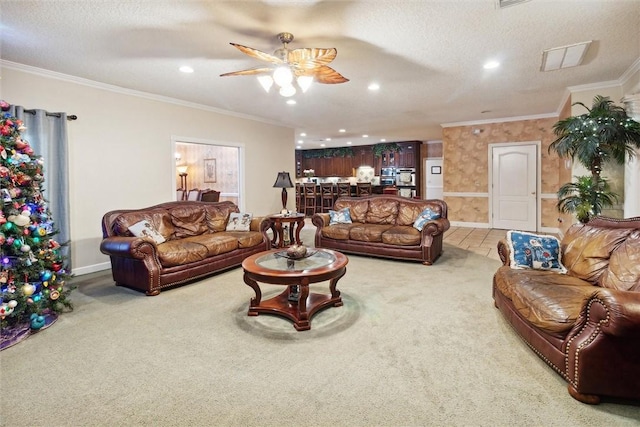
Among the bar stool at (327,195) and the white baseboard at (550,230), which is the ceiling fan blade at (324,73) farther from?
the bar stool at (327,195)

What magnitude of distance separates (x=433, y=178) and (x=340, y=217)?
7.28 metres

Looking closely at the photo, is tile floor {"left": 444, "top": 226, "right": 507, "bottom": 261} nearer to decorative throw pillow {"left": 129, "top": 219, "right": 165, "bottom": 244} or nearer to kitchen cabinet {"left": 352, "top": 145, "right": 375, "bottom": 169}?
decorative throw pillow {"left": 129, "top": 219, "right": 165, "bottom": 244}

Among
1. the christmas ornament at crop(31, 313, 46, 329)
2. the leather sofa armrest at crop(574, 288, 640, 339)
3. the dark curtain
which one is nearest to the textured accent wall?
the leather sofa armrest at crop(574, 288, 640, 339)

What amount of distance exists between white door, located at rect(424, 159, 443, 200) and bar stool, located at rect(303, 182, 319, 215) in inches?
172

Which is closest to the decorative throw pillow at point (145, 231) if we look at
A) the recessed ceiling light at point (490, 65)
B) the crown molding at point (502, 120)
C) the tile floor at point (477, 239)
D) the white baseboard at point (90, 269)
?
the white baseboard at point (90, 269)

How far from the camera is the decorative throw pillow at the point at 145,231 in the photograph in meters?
4.01

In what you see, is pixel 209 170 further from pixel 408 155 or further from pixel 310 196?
pixel 408 155

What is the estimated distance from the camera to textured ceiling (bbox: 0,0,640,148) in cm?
266

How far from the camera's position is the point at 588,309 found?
179cm

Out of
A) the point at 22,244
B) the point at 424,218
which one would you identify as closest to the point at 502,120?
the point at 424,218

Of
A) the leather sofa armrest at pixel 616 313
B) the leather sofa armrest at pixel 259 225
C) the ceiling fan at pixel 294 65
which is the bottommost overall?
the leather sofa armrest at pixel 616 313

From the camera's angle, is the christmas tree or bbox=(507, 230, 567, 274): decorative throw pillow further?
bbox=(507, 230, 567, 274): decorative throw pillow

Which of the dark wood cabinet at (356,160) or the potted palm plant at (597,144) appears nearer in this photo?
the potted palm plant at (597,144)

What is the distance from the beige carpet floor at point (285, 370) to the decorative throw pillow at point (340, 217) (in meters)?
2.51
